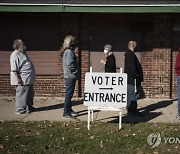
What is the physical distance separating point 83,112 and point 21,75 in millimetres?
1937

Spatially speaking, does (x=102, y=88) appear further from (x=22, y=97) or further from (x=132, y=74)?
(x=22, y=97)

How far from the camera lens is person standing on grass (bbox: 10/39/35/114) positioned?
9.66 m

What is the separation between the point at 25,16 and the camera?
1259cm

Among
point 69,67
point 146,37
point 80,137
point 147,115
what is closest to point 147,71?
point 146,37

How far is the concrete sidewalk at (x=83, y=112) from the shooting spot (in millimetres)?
9211

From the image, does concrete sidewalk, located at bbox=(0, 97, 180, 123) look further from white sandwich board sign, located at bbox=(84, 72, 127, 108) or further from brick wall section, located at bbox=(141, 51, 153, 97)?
white sandwich board sign, located at bbox=(84, 72, 127, 108)

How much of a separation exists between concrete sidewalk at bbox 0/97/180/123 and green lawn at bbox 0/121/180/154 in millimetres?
612

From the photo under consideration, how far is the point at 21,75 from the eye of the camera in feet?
32.1

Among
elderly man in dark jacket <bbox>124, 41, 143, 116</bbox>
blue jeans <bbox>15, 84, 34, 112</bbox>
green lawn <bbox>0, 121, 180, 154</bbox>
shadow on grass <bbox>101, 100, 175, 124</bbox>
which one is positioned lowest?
green lawn <bbox>0, 121, 180, 154</bbox>

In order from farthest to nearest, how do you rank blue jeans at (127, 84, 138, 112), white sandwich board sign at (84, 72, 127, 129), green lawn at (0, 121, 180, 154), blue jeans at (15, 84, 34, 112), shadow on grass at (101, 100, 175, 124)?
blue jeans at (15, 84, 34, 112) < blue jeans at (127, 84, 138, 112) < shadow on grass at (101, 100, 175, 124) < white sandwich board sign at (84, 72, 127, 129) < green lawn at (0, 121, 180, 154)

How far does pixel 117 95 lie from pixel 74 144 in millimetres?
1705

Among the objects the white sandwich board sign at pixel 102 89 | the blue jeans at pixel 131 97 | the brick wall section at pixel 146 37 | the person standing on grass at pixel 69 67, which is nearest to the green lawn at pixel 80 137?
the white sandwich board sign at pixel 102 89

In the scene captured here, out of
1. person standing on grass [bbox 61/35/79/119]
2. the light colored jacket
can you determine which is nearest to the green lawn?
person standing on grass [bbox 61/35/79/119]

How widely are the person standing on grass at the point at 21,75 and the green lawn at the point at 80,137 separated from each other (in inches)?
46.5
